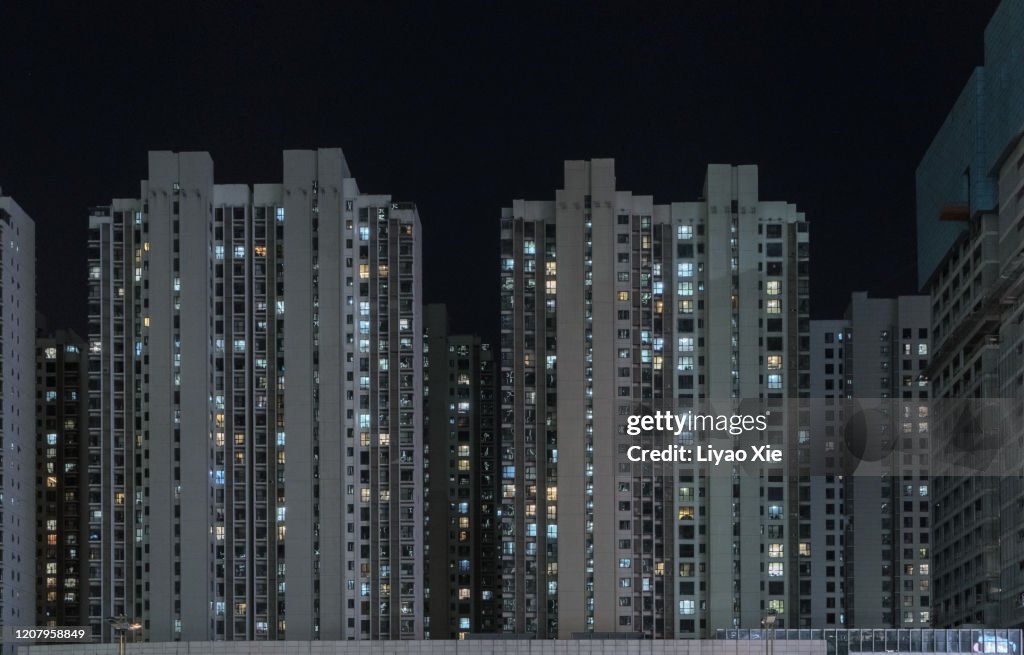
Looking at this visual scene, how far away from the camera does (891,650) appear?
301 ft

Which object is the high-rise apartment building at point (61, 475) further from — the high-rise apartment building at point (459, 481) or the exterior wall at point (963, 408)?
the exterior wall at point (963, 408)

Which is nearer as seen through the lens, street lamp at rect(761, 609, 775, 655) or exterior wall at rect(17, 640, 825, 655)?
street lamp at rect(761, 609, 775, 655)

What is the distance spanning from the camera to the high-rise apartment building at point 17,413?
123 meters

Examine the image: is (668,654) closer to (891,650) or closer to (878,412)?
(891,650)

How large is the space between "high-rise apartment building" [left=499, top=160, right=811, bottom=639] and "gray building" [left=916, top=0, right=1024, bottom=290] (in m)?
11.4

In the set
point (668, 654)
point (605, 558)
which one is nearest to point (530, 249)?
point (605, 558)

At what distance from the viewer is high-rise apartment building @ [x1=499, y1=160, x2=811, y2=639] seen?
11069 cm

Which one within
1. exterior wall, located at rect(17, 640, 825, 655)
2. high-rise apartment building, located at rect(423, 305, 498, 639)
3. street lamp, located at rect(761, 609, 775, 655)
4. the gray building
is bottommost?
exterior wall, located at rect(17, 640, 825, 655)

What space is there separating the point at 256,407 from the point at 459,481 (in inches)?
1662

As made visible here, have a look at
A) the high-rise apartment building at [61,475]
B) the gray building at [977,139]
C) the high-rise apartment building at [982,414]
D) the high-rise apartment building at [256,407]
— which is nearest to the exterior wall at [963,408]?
the high-rise apartment building at [982,414]

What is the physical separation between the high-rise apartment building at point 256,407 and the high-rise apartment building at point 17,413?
15133 millimetres

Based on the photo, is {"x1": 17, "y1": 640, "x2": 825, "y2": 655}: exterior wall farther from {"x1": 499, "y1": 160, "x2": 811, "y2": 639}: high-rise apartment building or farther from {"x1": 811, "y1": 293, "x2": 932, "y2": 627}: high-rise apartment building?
{"x1": 811, "y1": 293, "x2": 932, "y2": 627}: high-rise apartment building

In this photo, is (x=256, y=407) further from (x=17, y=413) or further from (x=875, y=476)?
(x=875, y=476)

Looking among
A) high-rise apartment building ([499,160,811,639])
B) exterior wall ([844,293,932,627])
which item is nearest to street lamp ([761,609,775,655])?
high-rise apartment building ([499,160,811,639])
